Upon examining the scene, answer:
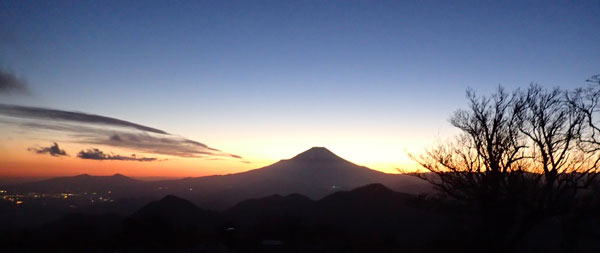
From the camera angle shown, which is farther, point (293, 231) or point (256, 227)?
point (256, 227)

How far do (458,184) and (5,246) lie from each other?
24448mm

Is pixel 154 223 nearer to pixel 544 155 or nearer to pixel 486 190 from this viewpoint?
pixel 486 190

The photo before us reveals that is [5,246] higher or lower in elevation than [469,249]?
lower

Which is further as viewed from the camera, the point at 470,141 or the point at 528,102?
the point at 470,141

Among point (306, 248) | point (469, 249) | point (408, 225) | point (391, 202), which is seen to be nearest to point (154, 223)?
point (306, 248)

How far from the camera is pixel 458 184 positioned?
16266 millimetres

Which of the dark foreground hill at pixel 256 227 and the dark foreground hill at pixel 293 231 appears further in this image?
the dark foreground hill at pixel 256 227

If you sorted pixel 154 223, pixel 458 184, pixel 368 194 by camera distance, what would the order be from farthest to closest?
1. pixel 368 194
2. pixel 154 223
3. pixel 458 184

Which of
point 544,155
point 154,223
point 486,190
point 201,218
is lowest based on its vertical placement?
point 201,218

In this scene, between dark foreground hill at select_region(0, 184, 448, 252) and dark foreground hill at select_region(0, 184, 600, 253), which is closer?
dark foreground hill at select_region(0, 184, 600, 253)

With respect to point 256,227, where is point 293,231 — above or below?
above

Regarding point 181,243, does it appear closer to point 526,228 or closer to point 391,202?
point 526,228

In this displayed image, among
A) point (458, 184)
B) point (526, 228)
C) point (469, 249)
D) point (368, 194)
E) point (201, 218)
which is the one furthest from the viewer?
point (368, 194)

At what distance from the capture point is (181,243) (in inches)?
814
